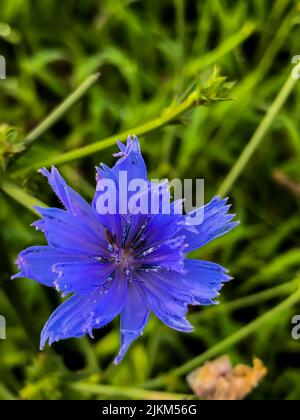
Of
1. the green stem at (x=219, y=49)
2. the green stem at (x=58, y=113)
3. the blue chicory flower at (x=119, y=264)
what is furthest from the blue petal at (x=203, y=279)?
the green stem at (x=219, y=49)

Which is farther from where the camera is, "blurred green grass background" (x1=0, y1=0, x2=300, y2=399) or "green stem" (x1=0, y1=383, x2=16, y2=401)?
"blurred green grass background" (x1=0, y1=0, x2=300, y2=399)

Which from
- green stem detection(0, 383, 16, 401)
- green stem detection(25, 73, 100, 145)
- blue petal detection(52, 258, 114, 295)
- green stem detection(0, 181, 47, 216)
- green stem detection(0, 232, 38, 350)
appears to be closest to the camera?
blue petal detection(52, 258, 114, 295)

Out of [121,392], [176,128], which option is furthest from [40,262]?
[176,128]

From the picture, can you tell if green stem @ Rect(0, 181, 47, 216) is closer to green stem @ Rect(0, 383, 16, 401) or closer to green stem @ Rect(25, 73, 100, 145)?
green stem @ Rect(25, 73, 100, 145)

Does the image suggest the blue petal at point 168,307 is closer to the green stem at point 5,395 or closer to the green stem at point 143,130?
the green stem at point 143,130

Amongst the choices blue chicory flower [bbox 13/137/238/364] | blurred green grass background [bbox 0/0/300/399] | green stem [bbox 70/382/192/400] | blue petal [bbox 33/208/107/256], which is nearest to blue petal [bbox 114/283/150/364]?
blue chicory flower [bbox 13/137/238/364]

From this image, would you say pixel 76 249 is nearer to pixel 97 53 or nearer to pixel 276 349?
pixel 276 349

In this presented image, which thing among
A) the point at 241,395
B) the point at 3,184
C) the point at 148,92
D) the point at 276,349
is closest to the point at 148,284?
the point at 3,184

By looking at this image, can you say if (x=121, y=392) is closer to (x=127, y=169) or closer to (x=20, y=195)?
(x=20, y=195)
